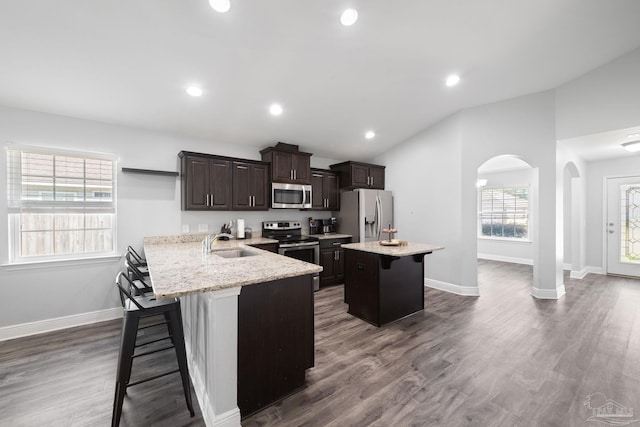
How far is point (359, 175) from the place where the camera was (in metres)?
5.19

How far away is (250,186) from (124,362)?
2855mm

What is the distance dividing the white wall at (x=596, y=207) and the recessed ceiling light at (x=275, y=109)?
6763 millimetres

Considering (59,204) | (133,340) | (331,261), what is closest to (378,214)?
(331,261)

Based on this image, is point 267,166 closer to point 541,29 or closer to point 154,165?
point 154,165

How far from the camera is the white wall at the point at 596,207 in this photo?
5.31 metres

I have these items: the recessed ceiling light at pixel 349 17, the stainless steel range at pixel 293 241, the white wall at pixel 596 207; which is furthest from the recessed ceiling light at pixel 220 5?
the white wall at pixel 596 207

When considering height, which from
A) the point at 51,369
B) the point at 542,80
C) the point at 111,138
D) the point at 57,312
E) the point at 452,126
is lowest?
the point at 51,369

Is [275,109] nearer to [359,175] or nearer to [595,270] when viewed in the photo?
[359,175]

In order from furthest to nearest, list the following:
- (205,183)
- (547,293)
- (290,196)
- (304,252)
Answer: (290,196) < (304,252) < (547,293) < (205,183)

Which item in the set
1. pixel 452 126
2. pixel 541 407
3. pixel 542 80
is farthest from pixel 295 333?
pixel 542 80

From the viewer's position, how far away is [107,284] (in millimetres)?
3287

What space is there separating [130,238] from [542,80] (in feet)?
20.0

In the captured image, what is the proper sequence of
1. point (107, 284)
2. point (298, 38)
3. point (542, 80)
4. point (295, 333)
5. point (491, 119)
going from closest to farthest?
point (295, 333) < point (298, 38) < point (107, 284) < point (542, 80) < point (491, 119)

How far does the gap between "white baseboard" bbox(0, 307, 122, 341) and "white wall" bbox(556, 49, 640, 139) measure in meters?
6.79
